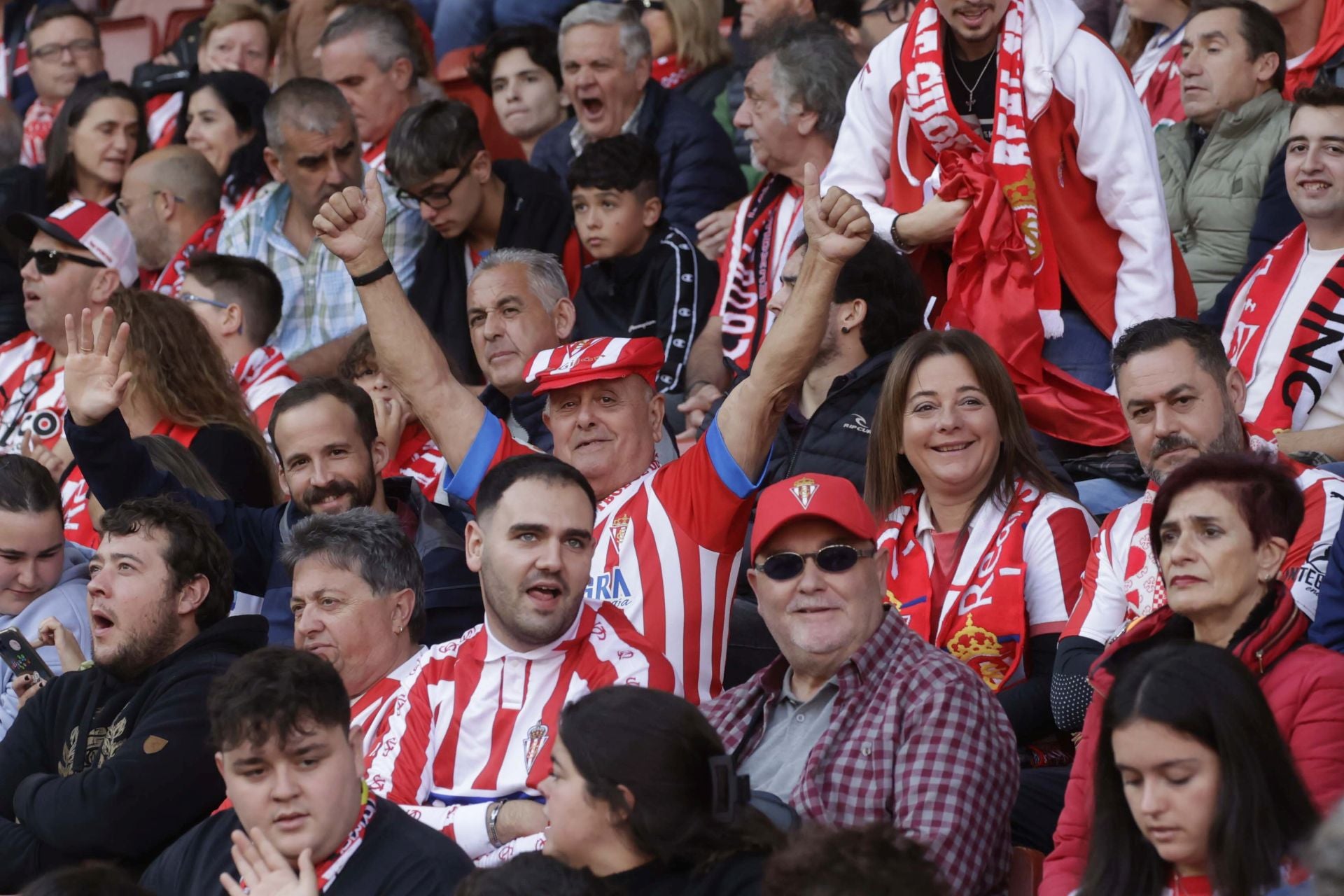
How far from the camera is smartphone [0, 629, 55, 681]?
514 cm

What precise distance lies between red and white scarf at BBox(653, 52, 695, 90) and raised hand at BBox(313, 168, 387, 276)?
152 inches

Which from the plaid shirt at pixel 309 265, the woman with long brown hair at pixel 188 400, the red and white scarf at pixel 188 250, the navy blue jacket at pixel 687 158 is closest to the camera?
the woman with long brown hair at pixel 188 400

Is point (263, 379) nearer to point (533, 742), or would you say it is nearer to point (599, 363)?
point (599, 363)

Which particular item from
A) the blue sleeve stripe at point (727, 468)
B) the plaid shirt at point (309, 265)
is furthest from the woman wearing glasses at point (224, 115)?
the blue sleeve stripe at point (727, 468)

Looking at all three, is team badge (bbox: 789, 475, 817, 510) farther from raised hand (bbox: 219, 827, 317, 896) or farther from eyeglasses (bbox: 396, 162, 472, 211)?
eyeglasses (bbox: 396, 162, 472, 211)

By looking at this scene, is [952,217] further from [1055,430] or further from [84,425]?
[84,425]

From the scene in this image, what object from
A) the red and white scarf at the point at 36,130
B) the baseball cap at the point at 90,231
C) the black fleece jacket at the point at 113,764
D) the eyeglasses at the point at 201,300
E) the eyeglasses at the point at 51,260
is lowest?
the black fleece jacket at the point at 113,764

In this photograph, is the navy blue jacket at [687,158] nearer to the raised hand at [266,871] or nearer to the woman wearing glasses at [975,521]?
the woman wearing glasses at [975,521]

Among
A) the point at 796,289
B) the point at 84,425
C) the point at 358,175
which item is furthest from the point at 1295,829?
the point at 358,175

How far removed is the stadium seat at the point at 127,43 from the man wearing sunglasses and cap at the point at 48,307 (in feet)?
17.0

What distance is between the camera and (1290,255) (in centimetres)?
550

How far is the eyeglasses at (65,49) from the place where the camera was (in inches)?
419

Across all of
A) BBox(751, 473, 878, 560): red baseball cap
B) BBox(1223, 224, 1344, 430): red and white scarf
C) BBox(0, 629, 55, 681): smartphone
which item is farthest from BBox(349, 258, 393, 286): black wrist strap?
BBox(1223, 224, 1344, 430): red and white scarf

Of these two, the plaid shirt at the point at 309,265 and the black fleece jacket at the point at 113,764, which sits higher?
the plaid shirt at the point at 309,265
